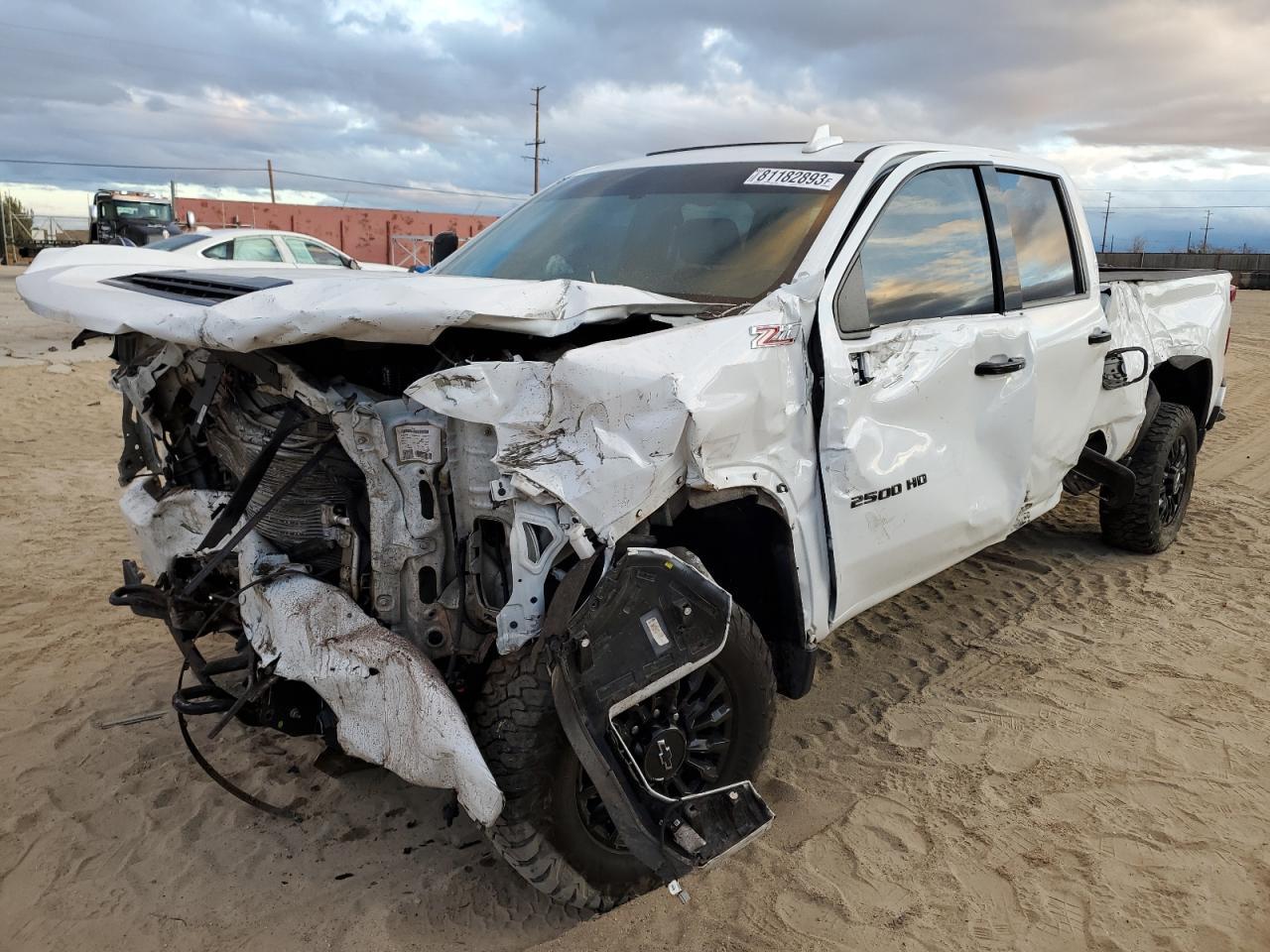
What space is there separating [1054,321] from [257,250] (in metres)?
11.1

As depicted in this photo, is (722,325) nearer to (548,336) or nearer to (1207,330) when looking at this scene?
(548,336)

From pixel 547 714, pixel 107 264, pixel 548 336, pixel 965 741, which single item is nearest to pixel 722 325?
pixel 548 336

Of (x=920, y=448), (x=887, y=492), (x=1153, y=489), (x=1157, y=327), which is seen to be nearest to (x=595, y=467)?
(x=887, y=492)

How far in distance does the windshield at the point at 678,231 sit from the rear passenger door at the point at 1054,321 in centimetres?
107

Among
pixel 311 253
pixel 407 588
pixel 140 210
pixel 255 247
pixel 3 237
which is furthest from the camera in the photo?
pixel 3 237

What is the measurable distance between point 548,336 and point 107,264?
2.25m

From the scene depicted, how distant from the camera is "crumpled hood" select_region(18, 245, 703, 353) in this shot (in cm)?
226

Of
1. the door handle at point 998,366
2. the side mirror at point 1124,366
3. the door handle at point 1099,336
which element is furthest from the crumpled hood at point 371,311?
the side mirror at point 1124,366

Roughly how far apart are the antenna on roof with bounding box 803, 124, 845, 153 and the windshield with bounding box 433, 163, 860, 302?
0.58ft

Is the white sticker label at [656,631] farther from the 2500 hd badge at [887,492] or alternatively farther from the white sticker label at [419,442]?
the 2500 hd badge at [887,492]

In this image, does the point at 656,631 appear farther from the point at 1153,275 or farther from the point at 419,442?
the point at 1153,275

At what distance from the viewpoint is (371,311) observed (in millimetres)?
2266

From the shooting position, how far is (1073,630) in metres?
4.46

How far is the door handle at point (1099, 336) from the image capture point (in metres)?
4.09
